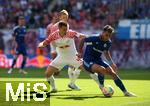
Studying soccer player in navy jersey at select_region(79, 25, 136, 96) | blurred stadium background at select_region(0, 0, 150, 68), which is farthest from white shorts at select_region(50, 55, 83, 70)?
blurred stadium background at select_region(0, 0, 150, 68)

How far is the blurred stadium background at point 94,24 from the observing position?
32.4 m

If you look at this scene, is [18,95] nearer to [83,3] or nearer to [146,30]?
[146,30]

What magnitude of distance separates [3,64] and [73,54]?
15.7 meters

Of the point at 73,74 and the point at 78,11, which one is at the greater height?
the point at 78,11

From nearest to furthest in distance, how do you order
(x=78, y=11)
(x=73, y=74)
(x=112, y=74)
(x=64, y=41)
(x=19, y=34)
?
(x=112, y=74) → (x=64, y=41) → (x=73, y=74) → (x=19, y=34) → (x=78, y=11)

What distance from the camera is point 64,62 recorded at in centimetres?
1761

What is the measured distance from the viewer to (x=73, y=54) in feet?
58.3

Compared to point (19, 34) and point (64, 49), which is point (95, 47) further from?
point (19, 34)

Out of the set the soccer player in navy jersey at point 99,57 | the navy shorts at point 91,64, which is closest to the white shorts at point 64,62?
the soccer player in navy jersey at point 99,57

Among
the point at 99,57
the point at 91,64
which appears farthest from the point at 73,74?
the point at 91,64

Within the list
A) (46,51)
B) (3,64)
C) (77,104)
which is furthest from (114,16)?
(77,104)

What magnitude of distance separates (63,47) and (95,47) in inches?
36.2

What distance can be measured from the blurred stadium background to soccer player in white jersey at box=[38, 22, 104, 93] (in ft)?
44.9

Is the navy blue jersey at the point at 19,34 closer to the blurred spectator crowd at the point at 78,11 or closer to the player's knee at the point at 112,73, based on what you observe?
the blurred spectator crowd at the point at 78,11
